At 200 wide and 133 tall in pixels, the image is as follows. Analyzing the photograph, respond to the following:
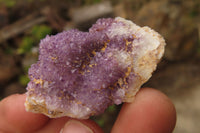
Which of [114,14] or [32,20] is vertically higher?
[32,20]

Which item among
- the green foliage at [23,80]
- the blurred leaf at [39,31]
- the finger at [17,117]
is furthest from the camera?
the blurred leaf at [39,31]

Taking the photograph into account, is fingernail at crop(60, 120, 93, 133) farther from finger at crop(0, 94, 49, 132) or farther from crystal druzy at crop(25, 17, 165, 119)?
finger at crop(0, 94, 49, 132)

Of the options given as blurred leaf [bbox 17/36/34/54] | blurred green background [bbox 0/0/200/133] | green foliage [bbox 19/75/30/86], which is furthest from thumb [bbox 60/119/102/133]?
blurred leaf [bbox 17/36/34/54]

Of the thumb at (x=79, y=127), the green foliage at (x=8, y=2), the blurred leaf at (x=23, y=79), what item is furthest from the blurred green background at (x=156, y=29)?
the thumb at (x=79, y=127)

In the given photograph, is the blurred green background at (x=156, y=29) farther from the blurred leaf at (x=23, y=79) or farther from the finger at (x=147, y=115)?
the finger at (x=147, y=115)

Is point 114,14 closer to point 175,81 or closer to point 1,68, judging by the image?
point 175,81

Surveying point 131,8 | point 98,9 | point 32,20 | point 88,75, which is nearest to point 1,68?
point 32,20
